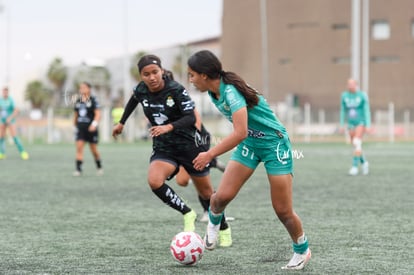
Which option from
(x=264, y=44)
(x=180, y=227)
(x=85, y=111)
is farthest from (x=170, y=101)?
(x=264, y=44)

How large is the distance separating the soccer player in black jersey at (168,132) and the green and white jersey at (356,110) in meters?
9.56

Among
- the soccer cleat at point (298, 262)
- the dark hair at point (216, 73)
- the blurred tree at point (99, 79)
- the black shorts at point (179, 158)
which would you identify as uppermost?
the blurred tree at point (99, 79)

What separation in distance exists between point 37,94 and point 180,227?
9550 centimetres

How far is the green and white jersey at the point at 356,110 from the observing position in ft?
56.4

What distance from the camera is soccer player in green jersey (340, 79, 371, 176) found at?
1712 centimetres

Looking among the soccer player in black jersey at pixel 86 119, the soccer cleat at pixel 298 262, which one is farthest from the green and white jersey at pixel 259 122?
the soccer player in black jersey at pixel 86 119

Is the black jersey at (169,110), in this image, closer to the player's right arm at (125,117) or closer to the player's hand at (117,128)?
the player's right arm at (125,117)

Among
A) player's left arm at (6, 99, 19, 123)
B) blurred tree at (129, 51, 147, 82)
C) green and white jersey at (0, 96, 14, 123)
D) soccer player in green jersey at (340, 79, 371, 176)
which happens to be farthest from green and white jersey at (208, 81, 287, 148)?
blurred tree at (129, 51, 147, 82)

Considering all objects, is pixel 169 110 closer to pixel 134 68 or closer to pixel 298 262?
pixel 298 262

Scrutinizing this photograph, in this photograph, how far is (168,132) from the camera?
25.5ft

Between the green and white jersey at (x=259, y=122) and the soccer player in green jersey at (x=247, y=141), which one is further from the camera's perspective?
the green and white jersey at (x=259, y=122)

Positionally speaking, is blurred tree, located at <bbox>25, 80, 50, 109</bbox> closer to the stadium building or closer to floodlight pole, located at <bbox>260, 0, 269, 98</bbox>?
the stadium building

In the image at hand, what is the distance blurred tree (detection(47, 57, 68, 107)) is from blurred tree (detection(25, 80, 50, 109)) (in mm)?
1265

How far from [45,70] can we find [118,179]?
301 ft
